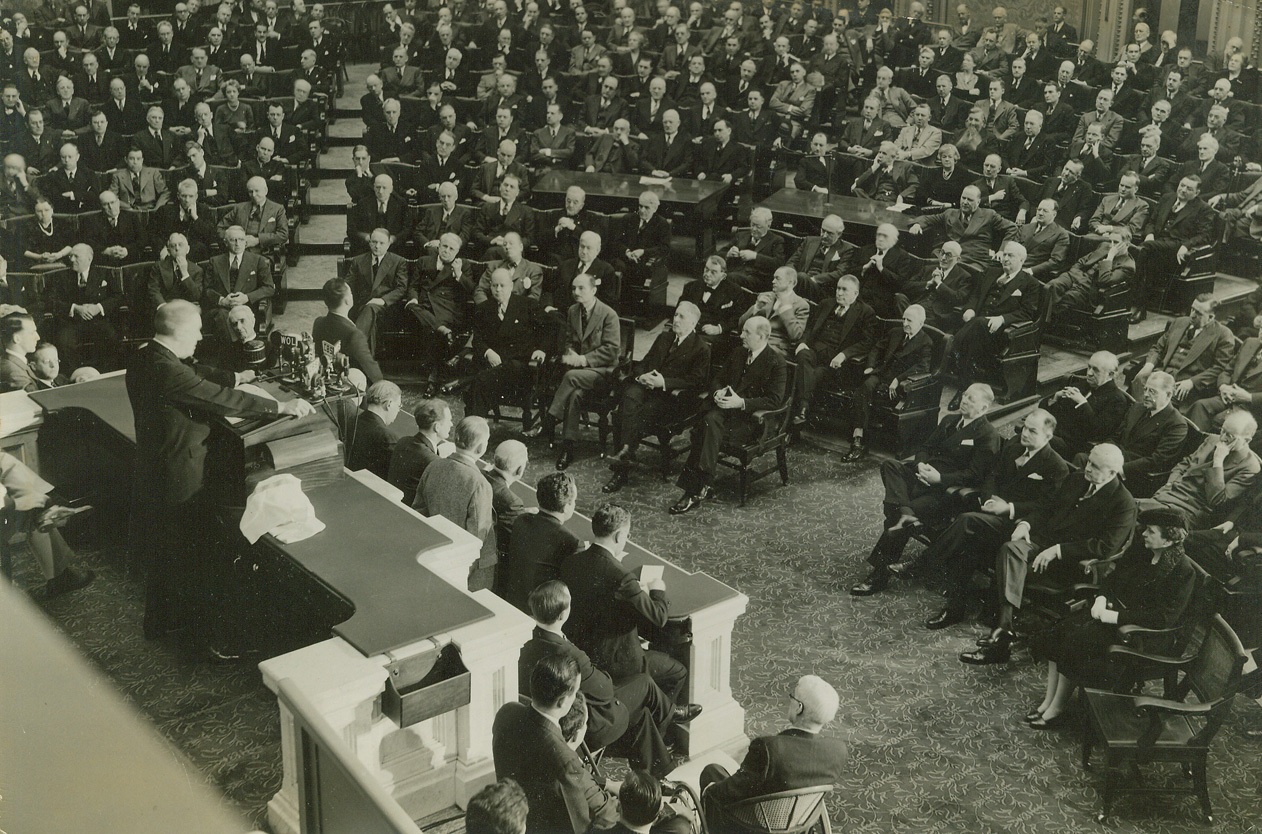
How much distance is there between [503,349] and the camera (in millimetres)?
8023

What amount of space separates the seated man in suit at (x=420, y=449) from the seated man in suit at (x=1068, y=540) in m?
2.70

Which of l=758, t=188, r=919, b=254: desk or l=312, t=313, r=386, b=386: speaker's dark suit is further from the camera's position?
l=758, t=188, r=919, b=254: desk

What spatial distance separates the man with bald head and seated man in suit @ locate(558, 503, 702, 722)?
19.5ft

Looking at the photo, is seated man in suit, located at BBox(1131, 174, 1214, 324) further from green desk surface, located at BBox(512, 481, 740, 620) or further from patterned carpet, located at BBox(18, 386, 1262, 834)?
green desk surface, located at BBox(512, 481, 740, 620)

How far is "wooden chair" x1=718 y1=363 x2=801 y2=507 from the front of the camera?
705cm

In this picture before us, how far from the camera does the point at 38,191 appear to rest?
31.4 feet

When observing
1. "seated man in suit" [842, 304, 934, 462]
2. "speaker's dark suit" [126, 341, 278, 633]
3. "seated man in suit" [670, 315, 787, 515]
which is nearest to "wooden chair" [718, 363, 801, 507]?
"seated man in suit" [670, 315, 787, 515]

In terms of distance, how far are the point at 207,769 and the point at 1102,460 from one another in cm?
416

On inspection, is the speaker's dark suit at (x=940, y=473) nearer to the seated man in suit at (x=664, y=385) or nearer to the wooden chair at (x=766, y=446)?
the wooden chair at (x=766, y=446)

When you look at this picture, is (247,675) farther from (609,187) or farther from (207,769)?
(609,187)

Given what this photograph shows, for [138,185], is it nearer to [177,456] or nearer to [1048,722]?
[177,456]

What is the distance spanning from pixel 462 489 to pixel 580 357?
2875 millimetres

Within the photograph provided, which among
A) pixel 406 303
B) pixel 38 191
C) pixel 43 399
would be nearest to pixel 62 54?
pixel 38 191

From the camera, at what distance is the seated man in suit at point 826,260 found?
28.0 feet
